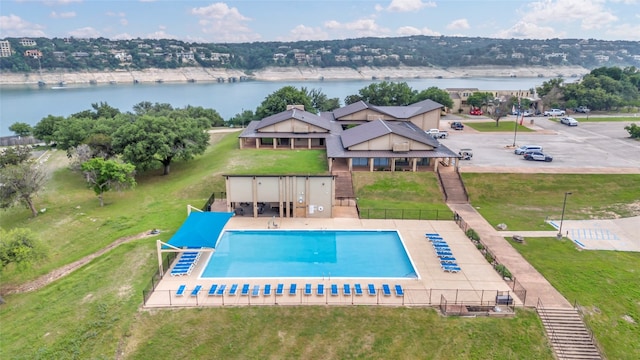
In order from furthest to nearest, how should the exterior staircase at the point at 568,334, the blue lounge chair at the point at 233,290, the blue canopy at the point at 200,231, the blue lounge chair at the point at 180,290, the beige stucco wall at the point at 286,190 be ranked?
the beige stucco wall at the point at 286,190 < the blue canopy at the point at 200,231 < the blue lounge chair at the point at 233,290 < the blue lounge chair at the point at 180,290 < the exterior staircase at the point at 568,334

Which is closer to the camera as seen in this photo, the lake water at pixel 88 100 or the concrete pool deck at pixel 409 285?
the concrete pool deck at pixel 409 285

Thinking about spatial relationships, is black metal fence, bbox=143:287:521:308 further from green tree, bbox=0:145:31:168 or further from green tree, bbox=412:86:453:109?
green tree, bbox=412:86:453:109

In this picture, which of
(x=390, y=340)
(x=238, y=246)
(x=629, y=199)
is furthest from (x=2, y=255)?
(x=629, y=199)

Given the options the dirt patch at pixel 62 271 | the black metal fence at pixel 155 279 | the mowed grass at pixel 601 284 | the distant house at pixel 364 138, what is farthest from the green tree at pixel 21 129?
the mowed grass at pixel 601 284

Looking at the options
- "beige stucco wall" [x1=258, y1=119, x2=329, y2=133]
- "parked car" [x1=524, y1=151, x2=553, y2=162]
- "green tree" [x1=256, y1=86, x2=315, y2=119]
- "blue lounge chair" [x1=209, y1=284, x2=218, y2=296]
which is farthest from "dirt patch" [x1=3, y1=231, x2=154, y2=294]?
"green tree" [x1=256, y1=86, x2=315, y2=119]

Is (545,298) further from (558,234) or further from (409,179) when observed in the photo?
(409,179)

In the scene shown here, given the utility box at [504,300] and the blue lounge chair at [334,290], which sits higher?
the blue lounge chair at [334,290]

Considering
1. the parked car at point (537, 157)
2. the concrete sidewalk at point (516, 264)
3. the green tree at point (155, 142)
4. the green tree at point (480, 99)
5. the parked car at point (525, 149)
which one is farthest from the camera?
the green tree at point (480, 99)

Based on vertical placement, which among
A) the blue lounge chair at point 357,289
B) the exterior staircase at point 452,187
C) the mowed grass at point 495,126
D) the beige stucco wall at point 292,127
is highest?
the beige stucco wall at point 292,127

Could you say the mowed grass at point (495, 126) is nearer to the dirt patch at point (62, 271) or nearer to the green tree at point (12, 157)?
the dirt patch at point (62, 271)
